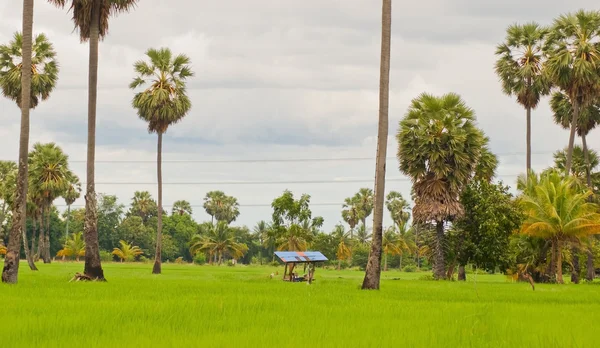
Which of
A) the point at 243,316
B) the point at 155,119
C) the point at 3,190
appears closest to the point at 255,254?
the point at 3,190

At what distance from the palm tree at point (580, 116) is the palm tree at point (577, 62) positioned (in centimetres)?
846

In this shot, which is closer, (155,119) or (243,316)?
(243,316)

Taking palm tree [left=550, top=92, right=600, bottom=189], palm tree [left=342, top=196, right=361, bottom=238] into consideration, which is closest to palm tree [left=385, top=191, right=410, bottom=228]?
palm tree [left=342, top=196, right=361, bottom=238]

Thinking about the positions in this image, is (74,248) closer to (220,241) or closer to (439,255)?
(220,241)

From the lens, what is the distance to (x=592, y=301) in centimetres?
2550

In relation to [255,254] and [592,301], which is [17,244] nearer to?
[592,301]

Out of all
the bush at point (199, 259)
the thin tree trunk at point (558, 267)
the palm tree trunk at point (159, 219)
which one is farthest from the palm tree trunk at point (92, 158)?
the bush at point (199, 259)

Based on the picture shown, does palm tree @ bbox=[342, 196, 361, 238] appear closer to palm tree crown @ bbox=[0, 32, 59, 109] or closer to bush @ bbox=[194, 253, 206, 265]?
bush @ bbox=[194, 253, 206, 265]

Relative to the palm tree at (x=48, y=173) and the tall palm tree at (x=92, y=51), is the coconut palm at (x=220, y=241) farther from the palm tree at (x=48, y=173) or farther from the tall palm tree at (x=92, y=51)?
the tall palm tree at (x=92, y=51)

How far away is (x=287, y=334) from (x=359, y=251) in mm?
104940

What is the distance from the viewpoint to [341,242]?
112m

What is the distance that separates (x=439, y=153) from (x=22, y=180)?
29744mm

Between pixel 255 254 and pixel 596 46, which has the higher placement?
pixel 596 46

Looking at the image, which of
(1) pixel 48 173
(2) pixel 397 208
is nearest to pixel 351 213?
(2) pixel 397 208
